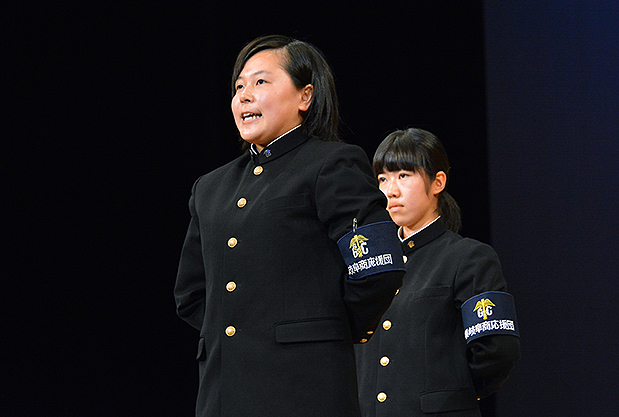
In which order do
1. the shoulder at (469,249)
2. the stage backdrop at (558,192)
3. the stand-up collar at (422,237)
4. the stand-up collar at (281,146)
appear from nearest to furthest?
the stand-up collar at (281,146), the shoulder at (469,249), the stand-up collar at (422,237), the stage backdrop at (558,192)

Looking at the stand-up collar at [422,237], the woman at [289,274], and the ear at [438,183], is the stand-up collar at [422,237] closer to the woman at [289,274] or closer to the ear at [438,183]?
the ear at [438,183]

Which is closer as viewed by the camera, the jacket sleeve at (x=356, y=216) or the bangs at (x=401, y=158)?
the jacket sleeve at (x=356, y=216)

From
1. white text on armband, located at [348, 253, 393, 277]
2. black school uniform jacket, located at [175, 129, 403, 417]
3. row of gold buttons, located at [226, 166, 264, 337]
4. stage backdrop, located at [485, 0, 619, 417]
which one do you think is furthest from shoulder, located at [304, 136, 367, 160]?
stage backdrop, located at [485, 0, 619, 417]

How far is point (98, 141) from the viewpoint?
129 inches

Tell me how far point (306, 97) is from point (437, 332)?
71 centimetres

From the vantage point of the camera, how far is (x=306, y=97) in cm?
161

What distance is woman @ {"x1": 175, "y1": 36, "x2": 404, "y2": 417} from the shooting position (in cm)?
133

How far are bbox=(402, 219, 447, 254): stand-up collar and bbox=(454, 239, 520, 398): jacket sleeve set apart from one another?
0.15 m

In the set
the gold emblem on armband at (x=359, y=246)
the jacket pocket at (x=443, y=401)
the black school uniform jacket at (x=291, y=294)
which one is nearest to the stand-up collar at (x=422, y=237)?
the jacket pocket at (x=443, y=401)

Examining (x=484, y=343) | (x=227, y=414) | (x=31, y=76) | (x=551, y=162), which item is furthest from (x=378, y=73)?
(x=227, y=414)

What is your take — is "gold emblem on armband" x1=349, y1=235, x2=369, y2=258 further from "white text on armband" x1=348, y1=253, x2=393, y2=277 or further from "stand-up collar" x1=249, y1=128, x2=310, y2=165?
"stand-up collar" x1=249, y1=128, x2=310, y2=165

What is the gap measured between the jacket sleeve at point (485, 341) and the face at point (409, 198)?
21 centimetres

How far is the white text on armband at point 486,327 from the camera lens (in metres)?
1.83

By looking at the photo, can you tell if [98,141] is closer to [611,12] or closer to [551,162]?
[551,162]
